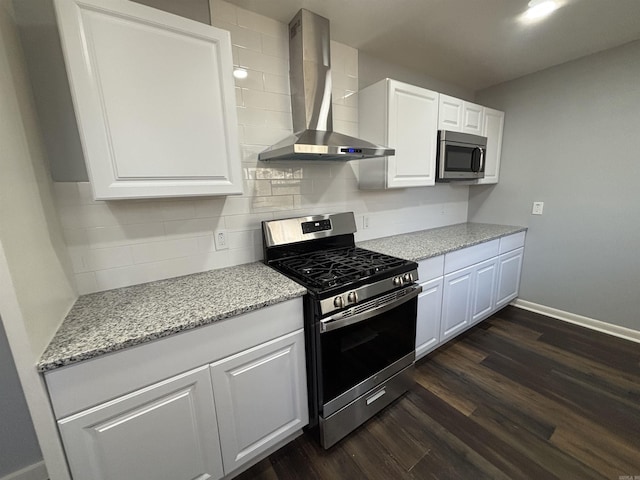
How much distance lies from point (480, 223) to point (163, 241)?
3240 mm

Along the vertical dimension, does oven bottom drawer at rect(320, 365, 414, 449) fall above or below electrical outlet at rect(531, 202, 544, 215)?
below

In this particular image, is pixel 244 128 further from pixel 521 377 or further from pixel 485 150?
pixel 521 377

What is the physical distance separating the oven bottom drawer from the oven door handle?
1.64ft

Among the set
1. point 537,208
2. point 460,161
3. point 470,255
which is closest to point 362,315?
point 470,255

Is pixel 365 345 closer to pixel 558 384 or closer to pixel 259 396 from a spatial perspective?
pixel 259 396

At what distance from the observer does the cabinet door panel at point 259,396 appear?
112cm

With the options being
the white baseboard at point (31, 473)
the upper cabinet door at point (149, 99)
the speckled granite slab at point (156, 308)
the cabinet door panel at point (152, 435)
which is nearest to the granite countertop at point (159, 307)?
the speckled granite slab at point (156, 308)

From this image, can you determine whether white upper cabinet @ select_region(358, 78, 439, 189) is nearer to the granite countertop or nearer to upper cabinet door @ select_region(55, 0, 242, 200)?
the granite countertop

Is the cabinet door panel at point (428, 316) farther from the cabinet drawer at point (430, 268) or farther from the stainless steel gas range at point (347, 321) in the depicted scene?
the stainless steel gas range at point (347, 321)

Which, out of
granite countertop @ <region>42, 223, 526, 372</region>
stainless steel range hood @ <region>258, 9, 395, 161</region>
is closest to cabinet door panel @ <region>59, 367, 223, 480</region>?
granite countertop @ <region>42, 223, 526, 372</region>

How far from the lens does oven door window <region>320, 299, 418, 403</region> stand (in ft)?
4.24

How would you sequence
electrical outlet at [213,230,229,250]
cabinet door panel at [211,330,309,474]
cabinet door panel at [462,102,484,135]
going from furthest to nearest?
cabinet door panel at [462,102,484,135], electrical outlet at [213,230,229,250], cabinet door panel at [211,330,309,474]

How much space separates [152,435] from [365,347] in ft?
3.35

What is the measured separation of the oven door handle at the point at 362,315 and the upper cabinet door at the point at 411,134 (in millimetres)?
854
